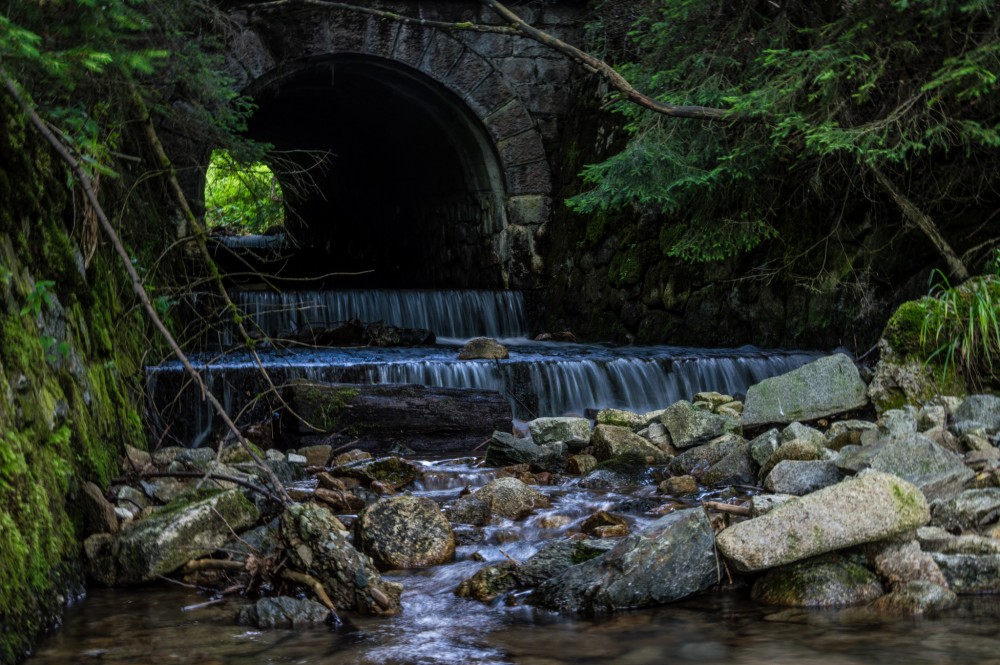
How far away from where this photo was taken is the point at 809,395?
5680mm

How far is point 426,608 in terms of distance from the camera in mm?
3145

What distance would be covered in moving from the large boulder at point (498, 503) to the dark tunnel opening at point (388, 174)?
548 cm

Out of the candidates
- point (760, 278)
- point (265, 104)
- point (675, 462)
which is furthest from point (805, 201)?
point (265, 104)

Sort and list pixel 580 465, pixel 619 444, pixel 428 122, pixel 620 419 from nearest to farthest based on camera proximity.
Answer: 1. pixel 580 465
2. pixel 619 444
3. pixel 620 419
4. pixel 428 122

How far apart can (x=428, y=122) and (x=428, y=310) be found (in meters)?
2.53

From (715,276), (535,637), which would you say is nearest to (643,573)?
(535,637)

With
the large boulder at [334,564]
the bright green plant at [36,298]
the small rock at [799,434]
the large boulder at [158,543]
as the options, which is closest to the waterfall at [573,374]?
the small rock at [799,434]

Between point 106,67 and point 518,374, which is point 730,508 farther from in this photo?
point 518,374

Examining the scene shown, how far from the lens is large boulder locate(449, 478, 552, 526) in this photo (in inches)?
163

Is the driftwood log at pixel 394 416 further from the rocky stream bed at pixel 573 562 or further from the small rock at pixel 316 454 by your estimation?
the rocky stream bed at pixel 573 562

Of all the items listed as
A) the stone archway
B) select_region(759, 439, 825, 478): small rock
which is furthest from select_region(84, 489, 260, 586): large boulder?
the stone archway

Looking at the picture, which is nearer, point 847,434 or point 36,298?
point 36,298

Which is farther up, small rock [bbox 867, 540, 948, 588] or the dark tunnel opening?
the dark tunnel opening

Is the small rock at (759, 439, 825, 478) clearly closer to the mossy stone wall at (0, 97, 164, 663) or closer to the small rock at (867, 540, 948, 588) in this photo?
the small rock at (867, 540, 948, 588)
